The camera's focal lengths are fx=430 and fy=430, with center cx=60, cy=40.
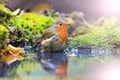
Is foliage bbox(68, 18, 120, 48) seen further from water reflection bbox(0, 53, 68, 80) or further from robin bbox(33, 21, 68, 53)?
water reflection bbox(0, 53, 68, 80)

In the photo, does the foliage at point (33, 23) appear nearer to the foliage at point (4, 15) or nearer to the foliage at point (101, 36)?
the foliage at point (4, 15)

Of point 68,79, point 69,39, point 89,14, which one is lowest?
point 68,79

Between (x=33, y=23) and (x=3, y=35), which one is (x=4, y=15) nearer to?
(x=3, y=35)

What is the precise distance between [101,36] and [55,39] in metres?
1.00

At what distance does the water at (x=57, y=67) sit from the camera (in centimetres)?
401

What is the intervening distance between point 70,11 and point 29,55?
1.87 metres

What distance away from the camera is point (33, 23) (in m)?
7.16

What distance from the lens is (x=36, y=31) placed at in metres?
7.05

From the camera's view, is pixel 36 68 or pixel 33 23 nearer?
pixel 36 68

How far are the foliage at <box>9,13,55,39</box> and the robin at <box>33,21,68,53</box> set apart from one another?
47 centimetres

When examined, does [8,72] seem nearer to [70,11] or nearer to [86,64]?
[86,64]

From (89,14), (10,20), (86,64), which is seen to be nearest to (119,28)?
(89,14)

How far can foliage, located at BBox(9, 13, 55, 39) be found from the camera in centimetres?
688

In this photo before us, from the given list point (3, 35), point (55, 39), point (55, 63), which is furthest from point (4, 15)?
point (55, 63)
